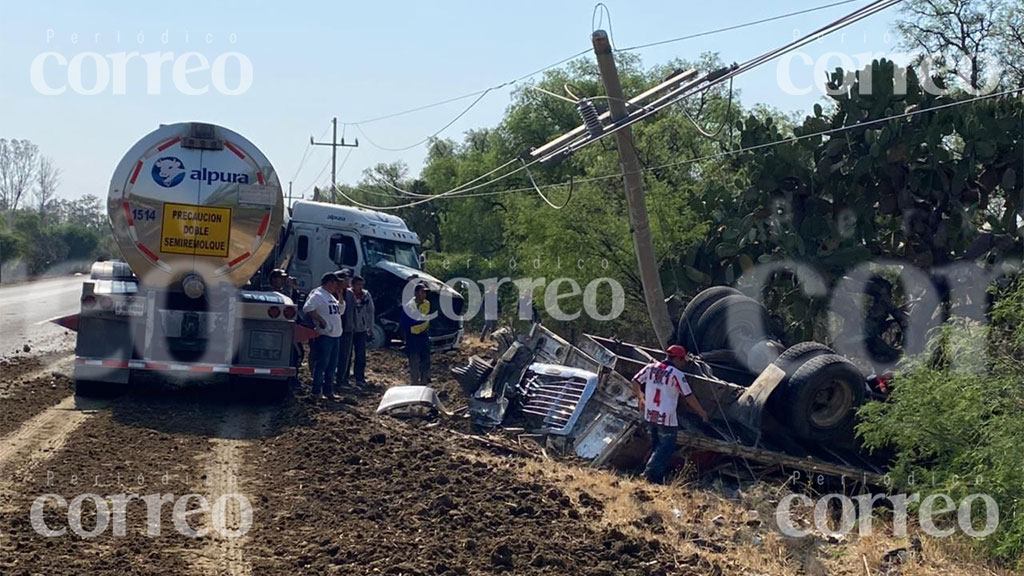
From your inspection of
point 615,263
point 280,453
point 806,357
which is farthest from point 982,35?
point 280,453

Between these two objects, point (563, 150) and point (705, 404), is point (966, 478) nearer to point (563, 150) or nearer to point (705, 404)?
point (705, 404)

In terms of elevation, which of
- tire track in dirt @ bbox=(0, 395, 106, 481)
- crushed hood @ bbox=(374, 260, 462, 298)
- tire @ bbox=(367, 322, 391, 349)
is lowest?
tire track in dirt @ bbox=(0, 395, 106, 481)

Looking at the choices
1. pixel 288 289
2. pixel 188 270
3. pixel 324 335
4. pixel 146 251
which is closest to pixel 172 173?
pixel 146 251

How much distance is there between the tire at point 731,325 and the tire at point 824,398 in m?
2.48

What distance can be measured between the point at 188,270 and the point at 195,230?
498mm

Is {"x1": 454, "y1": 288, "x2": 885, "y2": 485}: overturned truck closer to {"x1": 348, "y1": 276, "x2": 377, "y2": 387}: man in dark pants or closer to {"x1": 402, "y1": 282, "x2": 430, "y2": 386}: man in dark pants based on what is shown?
{"x1": 402, "y1": 282, "x2": 430, "y2": 386}: man in dark pants

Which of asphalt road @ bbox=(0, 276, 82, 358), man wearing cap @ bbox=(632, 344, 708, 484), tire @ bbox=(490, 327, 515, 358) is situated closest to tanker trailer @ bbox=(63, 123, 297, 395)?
tire @ bbox=(490, 327, 515, 358)

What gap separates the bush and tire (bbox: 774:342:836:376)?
1.86 metres

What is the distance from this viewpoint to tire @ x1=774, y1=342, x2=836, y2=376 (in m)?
12.5

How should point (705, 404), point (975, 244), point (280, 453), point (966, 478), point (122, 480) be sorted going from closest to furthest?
point (122, 480), point (966, 478), point (280, 453), point (705, 404), point (975, 244)

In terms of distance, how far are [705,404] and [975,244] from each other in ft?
24.2

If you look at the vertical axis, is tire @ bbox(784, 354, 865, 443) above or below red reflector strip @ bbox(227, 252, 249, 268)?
below

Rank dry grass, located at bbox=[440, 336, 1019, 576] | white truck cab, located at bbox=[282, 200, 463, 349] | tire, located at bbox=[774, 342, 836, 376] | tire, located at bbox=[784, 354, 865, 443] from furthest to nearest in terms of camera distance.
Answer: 1. white truck cab, located at bbox=[282, 200, 463, 349]
2. tire, located at bbox=[774, 342, 836, 376]
3. tire, located at bbox=[784, 354, 865, 443]
4. dry grass, located at bbox=[440, 336, 1019, 576]

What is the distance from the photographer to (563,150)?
51.0ft
